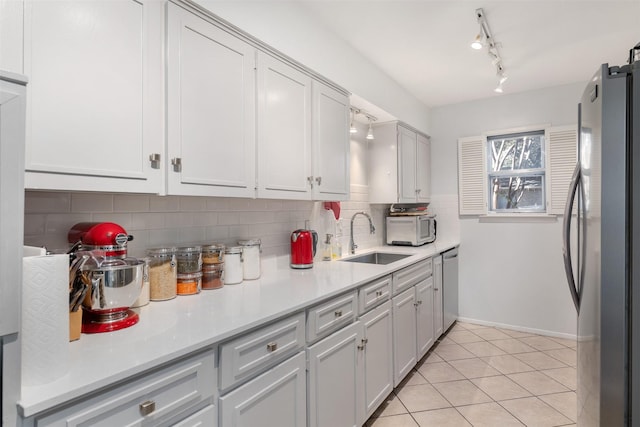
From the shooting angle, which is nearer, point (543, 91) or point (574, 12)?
point (574, 12)

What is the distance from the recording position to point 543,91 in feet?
12.3

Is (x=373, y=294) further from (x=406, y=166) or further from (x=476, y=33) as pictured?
(x=476, y=33)

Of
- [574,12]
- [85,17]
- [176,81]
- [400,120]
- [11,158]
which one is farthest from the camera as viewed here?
[400,120]

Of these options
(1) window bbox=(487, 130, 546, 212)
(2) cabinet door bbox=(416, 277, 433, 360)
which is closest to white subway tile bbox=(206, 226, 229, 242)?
(2) cabinet door bbox=(416, 277, 433, 360)

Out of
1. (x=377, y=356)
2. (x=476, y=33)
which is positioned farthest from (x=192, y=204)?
(x=476, y=33)

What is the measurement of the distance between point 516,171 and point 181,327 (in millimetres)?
3962

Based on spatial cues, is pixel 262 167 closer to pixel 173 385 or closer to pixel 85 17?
pixel 85 17

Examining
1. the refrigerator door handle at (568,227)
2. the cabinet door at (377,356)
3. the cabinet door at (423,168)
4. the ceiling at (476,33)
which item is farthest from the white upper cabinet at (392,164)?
the refrigerator door handle at (568,227)

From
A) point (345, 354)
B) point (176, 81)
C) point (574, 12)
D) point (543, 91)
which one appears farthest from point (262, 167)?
point (543, 91)

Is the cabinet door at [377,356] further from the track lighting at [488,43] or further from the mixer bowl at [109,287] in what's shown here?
the track lighting at [488,43]

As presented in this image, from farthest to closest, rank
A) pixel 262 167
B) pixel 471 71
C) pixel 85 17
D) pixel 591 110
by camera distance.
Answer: pixel 471 71 < pixel 262 167 < pixel 591 110 < pixel 85 17

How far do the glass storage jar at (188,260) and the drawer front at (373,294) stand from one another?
93 cm

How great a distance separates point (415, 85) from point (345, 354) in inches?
115

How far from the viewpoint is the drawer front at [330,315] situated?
161cm
